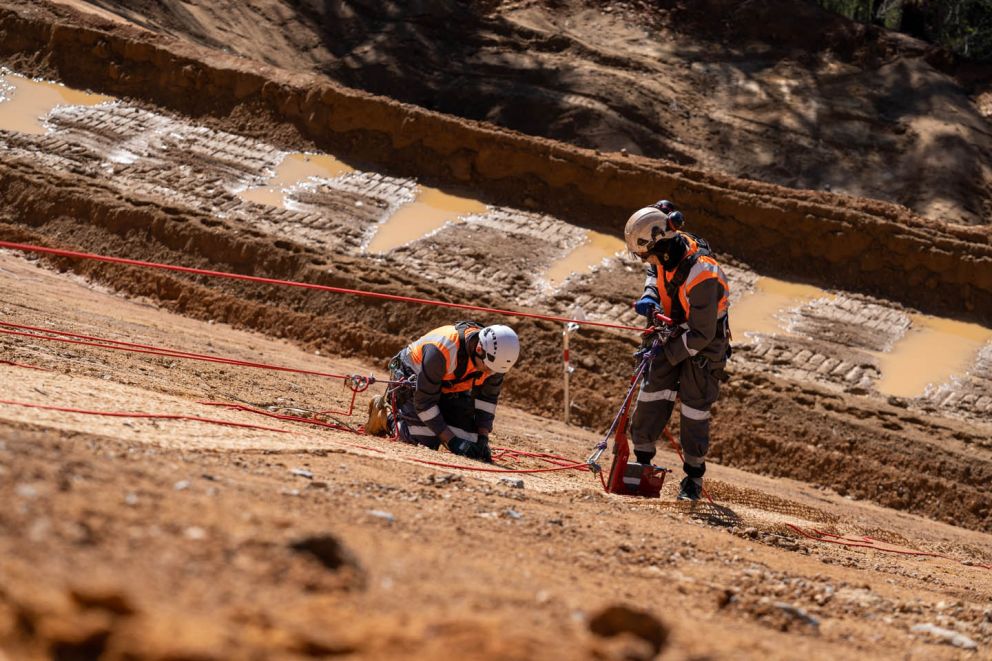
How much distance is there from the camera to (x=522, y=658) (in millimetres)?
2555

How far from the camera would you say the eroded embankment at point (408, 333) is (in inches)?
456

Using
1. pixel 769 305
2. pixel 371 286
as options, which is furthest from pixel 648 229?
pixel 769 305

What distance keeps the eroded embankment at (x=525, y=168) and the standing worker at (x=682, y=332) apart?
8.20m

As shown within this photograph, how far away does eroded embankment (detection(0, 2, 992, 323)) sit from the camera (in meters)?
15.1

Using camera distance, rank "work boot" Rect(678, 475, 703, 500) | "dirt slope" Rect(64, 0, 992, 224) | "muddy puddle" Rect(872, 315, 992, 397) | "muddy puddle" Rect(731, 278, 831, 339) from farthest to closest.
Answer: "dirt slope" Rect(64, 0, 992, 224) → "muddy puddle" Rect(731, 278, 831, 339) → "muddy puddle" Rect(872, 315, 992, 397) → "work boot" Rect(678, 475, 703, 500)

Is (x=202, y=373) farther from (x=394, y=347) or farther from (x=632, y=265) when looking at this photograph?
(x=632, y=265)

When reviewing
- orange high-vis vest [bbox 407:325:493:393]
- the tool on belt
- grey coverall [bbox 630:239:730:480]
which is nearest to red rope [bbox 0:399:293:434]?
orange high-vis vest [bbox 407:325:493:393]

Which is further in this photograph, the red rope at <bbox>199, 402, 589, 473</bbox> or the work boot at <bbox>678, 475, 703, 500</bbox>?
the work boot at <bbox>678, 475, 703, 500</bbox>

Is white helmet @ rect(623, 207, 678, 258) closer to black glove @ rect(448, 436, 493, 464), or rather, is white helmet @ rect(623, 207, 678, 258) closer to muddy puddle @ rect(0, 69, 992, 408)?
black glove @ rect(448, 436, 493, 464)

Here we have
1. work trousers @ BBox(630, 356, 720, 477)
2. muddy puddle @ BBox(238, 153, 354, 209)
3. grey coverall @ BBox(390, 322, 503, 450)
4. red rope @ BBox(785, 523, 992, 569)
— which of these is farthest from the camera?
muddy puddle @ BBox(238, 153, 354, 209)

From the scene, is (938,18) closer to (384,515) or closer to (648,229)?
(648,229)

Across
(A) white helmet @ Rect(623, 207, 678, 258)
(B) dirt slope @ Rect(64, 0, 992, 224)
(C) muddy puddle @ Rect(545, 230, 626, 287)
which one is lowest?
(C) muddy puddle @ Rect(545, 230, 626, 287)

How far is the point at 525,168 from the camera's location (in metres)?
16.5

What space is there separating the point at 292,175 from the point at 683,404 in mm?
10295
